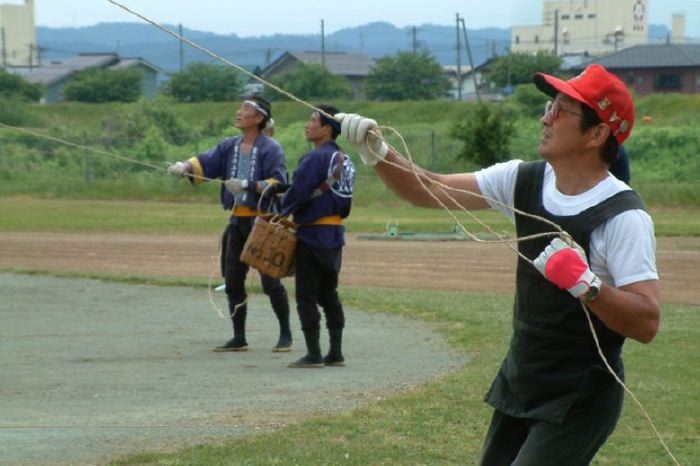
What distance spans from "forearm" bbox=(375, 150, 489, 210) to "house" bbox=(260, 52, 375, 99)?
87.0 m

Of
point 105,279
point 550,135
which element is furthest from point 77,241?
point 550,135

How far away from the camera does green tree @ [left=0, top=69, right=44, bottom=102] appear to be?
70.2 meters

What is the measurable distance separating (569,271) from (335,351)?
6.51 m

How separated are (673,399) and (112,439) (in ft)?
12.5

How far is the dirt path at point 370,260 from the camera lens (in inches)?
717

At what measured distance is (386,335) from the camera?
12445 millimetres

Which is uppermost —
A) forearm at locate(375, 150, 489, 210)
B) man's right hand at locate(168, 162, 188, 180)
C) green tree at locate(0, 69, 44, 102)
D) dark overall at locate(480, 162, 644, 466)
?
green tree at locate(0, 69, 44, 102)

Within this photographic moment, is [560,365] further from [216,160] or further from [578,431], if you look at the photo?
[216,160]

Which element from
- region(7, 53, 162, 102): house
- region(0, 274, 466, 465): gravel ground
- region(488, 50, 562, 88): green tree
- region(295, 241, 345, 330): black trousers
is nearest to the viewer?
region(0, 274, 466, 465): gravel ground

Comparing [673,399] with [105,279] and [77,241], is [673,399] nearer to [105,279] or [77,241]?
[105,279]

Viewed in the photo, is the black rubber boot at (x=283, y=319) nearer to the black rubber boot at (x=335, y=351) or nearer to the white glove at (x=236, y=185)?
the black rubber boot at (x=335, y=351)

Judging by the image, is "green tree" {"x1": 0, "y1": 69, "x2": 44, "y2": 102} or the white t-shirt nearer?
the white t-shirt

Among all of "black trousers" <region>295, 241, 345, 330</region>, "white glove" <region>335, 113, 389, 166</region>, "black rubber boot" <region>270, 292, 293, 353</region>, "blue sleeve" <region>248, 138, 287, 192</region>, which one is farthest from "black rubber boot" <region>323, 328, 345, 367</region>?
"white glove" <region>335, 113, 389, 166</region>

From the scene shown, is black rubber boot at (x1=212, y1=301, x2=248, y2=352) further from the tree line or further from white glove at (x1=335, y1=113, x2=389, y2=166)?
the tree line
